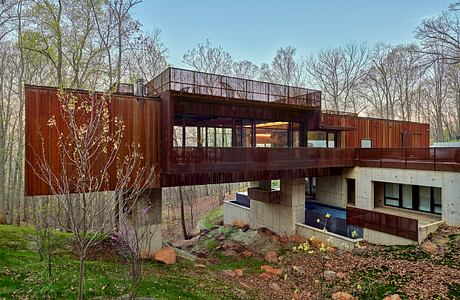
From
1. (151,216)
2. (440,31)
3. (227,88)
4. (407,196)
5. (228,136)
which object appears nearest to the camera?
(151,216)

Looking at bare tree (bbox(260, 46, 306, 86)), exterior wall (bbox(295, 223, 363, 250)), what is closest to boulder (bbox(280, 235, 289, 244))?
exterior wall (bbox(295, 223, 363, 250))

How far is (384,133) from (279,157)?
42.1ft

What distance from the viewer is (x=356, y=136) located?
20.4 m

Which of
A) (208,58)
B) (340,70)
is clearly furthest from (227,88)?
(340,70)

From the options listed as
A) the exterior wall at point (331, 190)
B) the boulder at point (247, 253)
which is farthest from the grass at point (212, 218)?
the exterior wall at point (331, 190)

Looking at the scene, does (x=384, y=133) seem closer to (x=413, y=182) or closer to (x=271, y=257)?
(x=413, y=182)

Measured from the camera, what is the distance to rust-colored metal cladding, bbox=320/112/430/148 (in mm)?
19031

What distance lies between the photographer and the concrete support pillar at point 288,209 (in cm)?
1654

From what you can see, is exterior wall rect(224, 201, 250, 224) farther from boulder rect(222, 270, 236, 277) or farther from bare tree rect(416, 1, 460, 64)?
bare tree rect(416, 1, 460, 64)

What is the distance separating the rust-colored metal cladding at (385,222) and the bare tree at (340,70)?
23.0m

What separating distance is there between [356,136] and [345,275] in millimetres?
12636

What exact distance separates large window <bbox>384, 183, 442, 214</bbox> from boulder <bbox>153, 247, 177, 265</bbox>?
12289mm

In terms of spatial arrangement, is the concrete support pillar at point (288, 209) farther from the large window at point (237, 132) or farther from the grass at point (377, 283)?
the grass at point (377, 283)

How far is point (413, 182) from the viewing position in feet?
46.9
